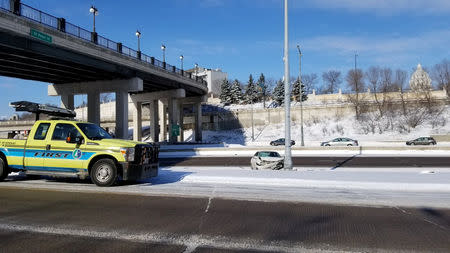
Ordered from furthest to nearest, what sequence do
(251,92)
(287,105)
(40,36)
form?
1. (251,92)
2. (40,36)
3. (287,105)

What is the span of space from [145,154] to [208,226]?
551 cm

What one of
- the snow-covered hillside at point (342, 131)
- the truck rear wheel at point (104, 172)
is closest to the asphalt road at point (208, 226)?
the truck rear wheel at point (104, 172)

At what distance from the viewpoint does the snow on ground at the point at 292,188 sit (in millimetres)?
9680

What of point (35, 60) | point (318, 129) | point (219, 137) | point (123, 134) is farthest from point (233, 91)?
point (35, 60)

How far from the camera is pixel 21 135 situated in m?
12.3

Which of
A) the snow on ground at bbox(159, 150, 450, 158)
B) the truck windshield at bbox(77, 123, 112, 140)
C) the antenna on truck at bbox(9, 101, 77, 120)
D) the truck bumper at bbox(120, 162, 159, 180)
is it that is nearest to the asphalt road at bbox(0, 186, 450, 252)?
the truck bumper at bbox(120, 162, 159, 180)

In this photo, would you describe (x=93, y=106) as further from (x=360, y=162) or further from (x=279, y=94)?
(x=279, y=94)

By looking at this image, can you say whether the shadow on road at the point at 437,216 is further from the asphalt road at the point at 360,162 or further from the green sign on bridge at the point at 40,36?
the green sign on bridge at the point at 40,36

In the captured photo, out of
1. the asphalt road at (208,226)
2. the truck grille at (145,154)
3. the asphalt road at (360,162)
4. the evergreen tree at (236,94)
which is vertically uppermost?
the evergreen tree at (236,94)

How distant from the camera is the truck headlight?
11086 mm

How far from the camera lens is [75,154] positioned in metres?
11.4

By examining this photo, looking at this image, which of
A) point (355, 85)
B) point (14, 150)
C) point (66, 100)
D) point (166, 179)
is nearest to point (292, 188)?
point (166, 179)

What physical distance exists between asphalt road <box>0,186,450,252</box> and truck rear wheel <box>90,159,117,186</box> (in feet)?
6.14

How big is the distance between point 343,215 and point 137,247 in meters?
4.47
